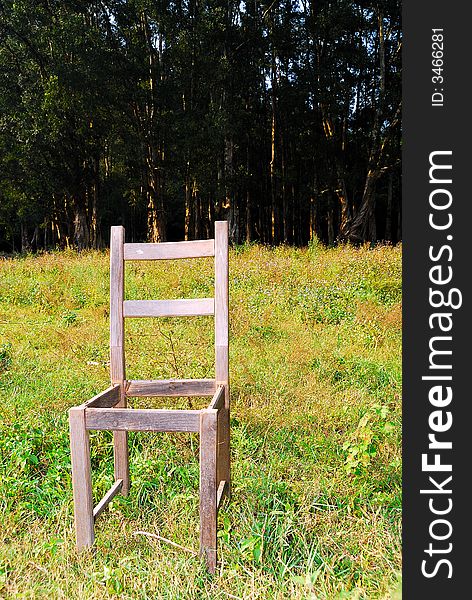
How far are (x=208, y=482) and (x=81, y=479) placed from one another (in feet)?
1.86

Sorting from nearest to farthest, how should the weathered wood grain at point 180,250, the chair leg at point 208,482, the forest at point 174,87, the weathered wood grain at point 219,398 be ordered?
the chair leg at point 208,482 → the weathered wood grain at point 219,398 → the weathered wood grain at point 180,250 → the forest at point 174,87

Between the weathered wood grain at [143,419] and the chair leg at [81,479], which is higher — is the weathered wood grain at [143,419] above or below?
above

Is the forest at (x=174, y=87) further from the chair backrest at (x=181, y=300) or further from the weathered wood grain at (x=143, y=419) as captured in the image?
the weathered wood grain at (x=143, y=419)

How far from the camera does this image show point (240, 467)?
2.92 meters

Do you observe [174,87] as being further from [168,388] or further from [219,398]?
[219,398]

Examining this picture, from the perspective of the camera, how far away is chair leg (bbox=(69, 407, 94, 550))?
2164mm

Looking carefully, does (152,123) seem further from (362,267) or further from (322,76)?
(362,267)

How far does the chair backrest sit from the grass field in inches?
27.9

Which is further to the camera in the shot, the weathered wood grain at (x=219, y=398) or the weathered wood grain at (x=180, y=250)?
the weathered wood grain at (x=180, y=250)

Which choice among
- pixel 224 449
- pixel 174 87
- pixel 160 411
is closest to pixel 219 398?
pixel 224 449

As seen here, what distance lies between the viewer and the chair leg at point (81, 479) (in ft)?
7.10

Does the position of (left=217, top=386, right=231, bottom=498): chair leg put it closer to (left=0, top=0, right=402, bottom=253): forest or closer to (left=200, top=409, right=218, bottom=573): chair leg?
(left=200, top=409, right=218, bottom=573): chair leg

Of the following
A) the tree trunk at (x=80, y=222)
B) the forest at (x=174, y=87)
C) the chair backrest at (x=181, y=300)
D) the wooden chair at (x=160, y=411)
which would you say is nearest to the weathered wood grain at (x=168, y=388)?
the wooden chair at (x=160, y=411)

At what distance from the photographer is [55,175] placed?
1709 centimetres
